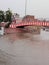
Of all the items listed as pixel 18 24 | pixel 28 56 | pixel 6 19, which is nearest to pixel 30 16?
pixel 6 19

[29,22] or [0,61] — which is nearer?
[0,61]

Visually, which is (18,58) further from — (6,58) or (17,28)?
(17,28)

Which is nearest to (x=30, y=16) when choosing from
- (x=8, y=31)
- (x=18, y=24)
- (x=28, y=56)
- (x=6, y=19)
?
(x=6, y=19)

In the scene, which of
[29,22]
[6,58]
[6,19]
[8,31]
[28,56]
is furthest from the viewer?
[6,19]

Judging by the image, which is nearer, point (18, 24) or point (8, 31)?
point (8, 31)

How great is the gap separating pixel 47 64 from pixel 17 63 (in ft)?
2.61

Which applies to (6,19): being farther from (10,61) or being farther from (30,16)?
(10,61)

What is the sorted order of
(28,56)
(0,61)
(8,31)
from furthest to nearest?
(8,31), (28,56), (0,61)

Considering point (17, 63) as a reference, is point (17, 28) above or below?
below

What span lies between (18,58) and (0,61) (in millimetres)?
915

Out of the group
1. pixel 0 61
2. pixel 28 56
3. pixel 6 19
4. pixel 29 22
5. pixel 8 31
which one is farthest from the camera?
pixel 6 19

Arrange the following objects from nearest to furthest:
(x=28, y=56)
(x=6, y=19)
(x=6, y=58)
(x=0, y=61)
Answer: (x=0, y=61) < (x=6, y=58) < (x=28, y=56) < (x=6, y=19)

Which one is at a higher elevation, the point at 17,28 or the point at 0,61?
the point at 0,61

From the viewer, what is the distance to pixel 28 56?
8.50 metres
